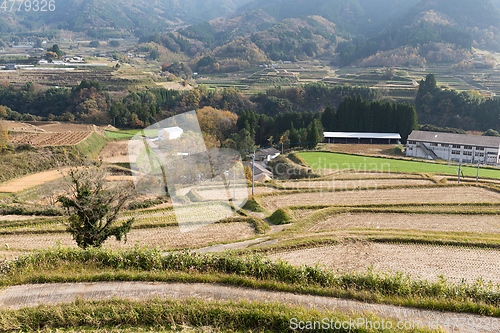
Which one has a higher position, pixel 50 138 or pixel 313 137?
pixel 50 138

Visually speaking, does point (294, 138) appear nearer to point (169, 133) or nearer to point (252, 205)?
point (169, 133)

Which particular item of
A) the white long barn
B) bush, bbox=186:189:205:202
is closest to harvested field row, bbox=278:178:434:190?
bush, bbox=186:189:205:202

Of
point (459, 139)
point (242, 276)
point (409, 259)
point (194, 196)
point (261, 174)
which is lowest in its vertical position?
point (261, 174)

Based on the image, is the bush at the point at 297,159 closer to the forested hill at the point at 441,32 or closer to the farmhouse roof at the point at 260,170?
the farmhouse roof at the point at 260,170

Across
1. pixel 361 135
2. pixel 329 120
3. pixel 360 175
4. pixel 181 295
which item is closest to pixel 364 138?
pixel 361 135

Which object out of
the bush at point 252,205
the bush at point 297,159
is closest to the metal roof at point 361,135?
the bush at point 297,159

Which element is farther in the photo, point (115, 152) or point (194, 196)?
point (115, 152)
